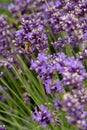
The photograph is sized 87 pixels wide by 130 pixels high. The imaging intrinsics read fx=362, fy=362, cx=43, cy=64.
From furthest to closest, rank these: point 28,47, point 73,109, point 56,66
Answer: point 28,47
point 56,66
point 73,109

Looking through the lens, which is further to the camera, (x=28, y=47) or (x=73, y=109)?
(x=28, y=47)

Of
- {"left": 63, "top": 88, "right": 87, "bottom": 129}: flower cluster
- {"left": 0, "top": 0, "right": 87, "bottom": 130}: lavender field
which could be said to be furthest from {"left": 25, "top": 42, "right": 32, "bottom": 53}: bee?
{"left": 63, "top": 88, "right": 87, "bottom": 129}: flower cluster

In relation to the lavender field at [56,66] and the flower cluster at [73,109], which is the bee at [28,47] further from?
the flower cluster at [73,109]

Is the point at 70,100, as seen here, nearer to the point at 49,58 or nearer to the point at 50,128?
the point at 49,58

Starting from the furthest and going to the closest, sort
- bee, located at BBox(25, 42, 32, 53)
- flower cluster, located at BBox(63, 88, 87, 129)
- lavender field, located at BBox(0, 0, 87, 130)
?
bee, located at BBox(25, 42, 32, 53) < lavender field, located at BBox(0, 0, 87, 130) < flower cluster, located at BBox(63, 88, 87, 129)

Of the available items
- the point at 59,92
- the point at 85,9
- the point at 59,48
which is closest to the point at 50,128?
the point at 59,92

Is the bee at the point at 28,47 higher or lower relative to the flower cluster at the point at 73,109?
higher

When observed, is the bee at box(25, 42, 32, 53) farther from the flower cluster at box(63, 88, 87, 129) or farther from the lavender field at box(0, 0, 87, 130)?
the flower cluster at box(63, 88, 87, 129)

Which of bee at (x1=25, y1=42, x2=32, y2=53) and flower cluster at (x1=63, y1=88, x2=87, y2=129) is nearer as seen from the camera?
flower cluster at (x1=63, y1=88, x2=87, y2=129)

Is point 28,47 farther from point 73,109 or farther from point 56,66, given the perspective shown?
point 73,109

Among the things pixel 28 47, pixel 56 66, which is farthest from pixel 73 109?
pixel 28 47

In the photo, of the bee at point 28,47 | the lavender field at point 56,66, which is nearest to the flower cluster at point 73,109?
the lavender field at point 56,66

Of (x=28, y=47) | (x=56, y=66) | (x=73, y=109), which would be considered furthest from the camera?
(x=28, y=47)
